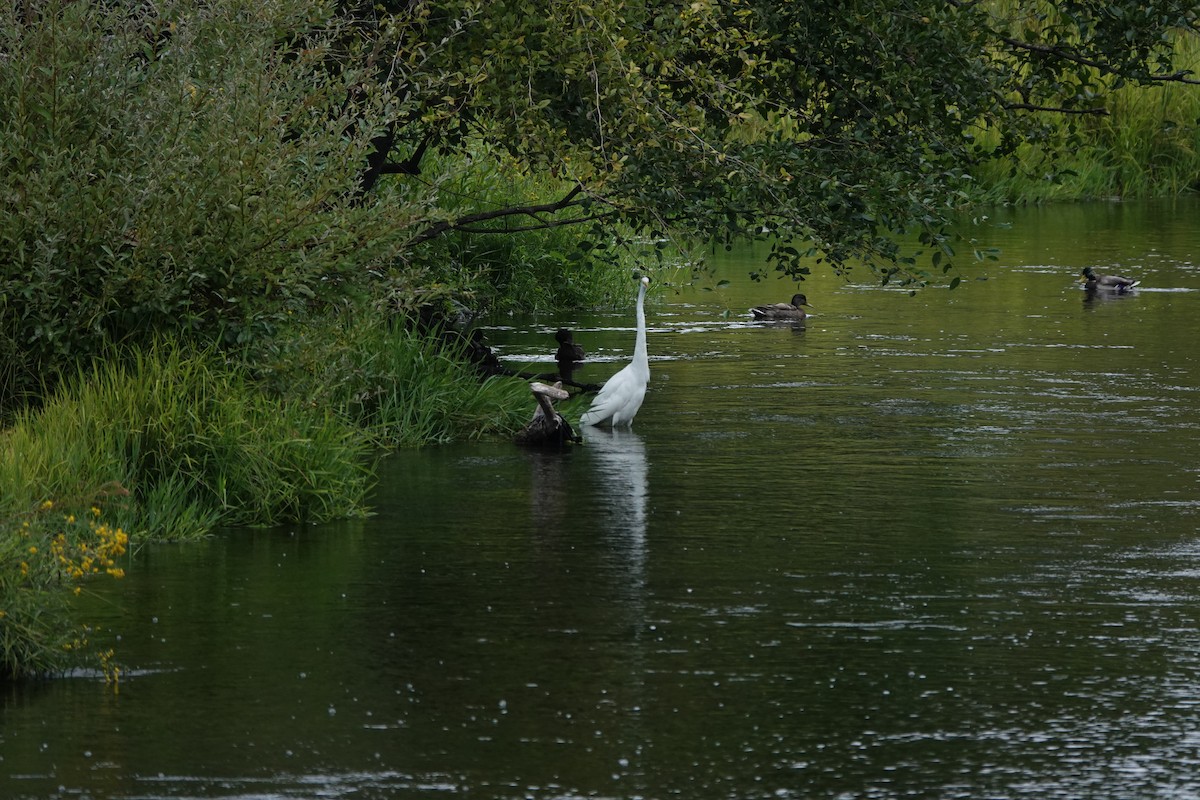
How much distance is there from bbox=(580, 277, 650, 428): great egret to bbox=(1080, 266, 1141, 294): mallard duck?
12560 mm

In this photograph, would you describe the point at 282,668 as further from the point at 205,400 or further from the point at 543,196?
the point at 543,196

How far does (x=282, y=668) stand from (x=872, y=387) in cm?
1078

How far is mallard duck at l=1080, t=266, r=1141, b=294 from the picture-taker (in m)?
28.0

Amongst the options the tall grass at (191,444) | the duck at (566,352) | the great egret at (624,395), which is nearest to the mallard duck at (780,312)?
the duck at (566,352)

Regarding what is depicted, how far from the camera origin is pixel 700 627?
10.0 meters

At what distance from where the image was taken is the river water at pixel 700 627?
7.87 m

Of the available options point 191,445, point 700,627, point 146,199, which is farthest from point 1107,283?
point 700,627

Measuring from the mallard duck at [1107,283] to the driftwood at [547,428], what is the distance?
13.6 metres

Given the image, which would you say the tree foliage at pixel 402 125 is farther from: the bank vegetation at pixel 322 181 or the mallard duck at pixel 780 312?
the mallard duck at pixel 780 312

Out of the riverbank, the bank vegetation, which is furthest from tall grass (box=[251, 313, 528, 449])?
the riverbank

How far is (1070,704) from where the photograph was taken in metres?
8.66

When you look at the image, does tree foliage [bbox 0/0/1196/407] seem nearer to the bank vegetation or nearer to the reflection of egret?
the bank vegetation

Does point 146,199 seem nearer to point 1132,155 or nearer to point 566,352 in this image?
→ point 566,352

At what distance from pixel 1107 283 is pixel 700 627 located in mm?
19212
